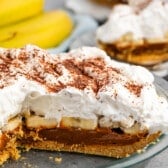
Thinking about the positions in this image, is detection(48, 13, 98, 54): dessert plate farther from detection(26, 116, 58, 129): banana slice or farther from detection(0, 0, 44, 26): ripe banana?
detection(26, 116, 58, 129): banana slice

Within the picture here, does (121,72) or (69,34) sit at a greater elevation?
(121,72)

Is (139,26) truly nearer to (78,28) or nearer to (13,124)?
(78,28)

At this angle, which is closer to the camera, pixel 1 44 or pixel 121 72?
pixel 121 72

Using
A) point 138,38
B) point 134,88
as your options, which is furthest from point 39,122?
point 138,38

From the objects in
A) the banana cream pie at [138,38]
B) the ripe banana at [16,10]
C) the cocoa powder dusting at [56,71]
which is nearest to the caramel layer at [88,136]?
the cocoa powder dusting at [56,71]

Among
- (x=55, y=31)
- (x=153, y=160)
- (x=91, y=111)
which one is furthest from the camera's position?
(x=55, y=31)

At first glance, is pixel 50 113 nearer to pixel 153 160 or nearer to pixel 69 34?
pixel 153 160

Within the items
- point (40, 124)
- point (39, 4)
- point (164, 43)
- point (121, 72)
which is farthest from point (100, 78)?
point (39, 4)
